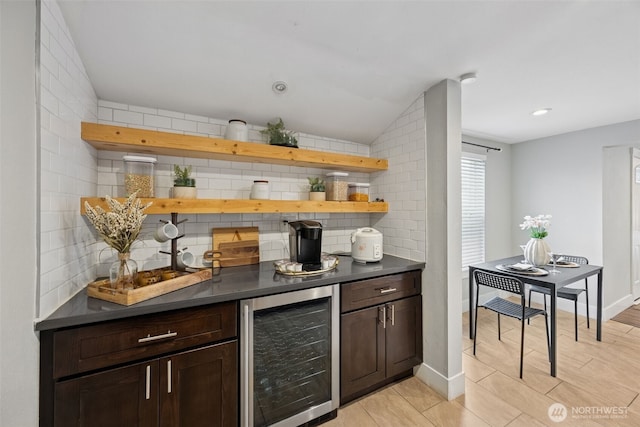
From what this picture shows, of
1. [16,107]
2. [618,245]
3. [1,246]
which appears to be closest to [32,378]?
[1,246]

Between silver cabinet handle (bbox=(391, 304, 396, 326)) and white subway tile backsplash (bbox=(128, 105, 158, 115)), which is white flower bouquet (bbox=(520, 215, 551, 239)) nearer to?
silver cabinet handle (bbox=(391, 304, 396, 326))

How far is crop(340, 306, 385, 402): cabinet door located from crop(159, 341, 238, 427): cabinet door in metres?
0.73

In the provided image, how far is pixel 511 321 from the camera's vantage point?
129 inches

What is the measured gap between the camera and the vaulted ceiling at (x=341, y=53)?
54.0 inches

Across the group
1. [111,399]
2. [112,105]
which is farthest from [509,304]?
[112,105]

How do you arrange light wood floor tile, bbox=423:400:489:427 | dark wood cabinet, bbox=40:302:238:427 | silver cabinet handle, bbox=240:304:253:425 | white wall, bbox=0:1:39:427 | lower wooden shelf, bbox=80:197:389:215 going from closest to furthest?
white wall, bbox=0:1:39:427, dark wood cabinet, bbox=40:302:238:427, silver cabinet handle, bbox=240:304:253:425, lower wooden shelf, bbox=80:197:389:215, light wood floor tile, bbox=423:400:489:427

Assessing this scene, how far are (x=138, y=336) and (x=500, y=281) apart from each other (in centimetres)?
271

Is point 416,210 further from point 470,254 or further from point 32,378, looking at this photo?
point 32,378

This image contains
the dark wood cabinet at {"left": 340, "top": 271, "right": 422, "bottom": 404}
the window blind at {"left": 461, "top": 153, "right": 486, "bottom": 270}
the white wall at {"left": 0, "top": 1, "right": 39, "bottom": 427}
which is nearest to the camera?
the white wall at {"left": 0, "top": 1, "right": 39, "bottom": 427}

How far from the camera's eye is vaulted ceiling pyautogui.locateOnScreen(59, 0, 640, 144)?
4.50 ft

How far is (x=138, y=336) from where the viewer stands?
1.26 m

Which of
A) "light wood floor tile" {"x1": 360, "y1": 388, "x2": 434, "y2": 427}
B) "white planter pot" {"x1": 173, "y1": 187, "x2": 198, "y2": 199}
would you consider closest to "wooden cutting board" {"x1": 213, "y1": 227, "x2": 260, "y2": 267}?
"white planter pot" {"x1": 173, "y1": 187, "x2": 198, "y2": 199}

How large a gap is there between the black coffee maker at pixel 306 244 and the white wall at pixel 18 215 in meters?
1.33

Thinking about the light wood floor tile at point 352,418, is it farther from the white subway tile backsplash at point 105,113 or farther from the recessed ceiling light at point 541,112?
the recessed ceiling light at point 541,112
